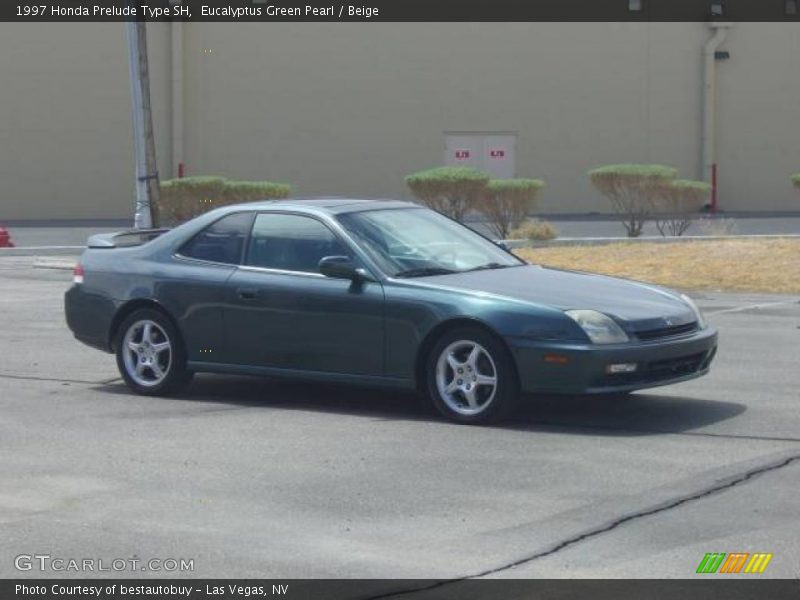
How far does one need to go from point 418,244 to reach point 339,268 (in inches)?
29.8

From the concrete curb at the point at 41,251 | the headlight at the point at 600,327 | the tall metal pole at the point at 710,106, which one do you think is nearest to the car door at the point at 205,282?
the headlight at the point at 600,327

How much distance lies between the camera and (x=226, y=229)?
35.9 ft

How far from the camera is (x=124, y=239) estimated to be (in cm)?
1162

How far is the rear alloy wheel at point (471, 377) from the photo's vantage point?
375 inches

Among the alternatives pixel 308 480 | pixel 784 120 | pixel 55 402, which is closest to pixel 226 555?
pixel 308 480

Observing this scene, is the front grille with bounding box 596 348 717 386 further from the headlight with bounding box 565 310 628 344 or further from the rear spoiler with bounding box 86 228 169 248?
the rear spoiler with bounding box 86 228 169 248

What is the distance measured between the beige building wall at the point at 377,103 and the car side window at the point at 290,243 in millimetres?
25973

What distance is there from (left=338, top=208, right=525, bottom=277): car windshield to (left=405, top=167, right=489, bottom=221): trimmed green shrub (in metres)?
15.4

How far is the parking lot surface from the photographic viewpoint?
6805 millimetres

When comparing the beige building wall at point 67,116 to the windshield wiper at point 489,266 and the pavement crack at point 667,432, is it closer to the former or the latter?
the windshield wiper at point 489,266

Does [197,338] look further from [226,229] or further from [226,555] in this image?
[226,555]
